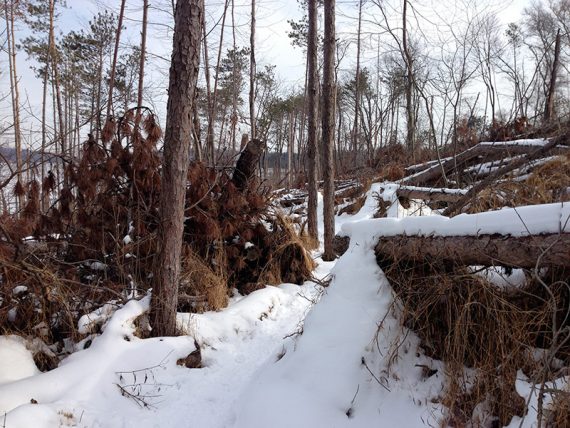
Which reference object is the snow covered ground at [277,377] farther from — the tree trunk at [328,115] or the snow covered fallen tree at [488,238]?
the tree trunk at [328,115]

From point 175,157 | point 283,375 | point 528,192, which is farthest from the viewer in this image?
point 175,157

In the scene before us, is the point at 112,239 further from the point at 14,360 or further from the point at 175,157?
the point at 14,360

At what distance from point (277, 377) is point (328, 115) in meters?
5.28

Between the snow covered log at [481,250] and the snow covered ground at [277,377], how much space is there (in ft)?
0.31

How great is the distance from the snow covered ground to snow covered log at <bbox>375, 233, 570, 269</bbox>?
0.09m

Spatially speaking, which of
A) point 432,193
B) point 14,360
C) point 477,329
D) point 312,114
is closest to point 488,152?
point 432,193

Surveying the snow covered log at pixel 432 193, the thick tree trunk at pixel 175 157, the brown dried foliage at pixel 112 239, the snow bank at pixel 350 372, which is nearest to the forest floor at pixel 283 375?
the snow bank at pixel 350 372

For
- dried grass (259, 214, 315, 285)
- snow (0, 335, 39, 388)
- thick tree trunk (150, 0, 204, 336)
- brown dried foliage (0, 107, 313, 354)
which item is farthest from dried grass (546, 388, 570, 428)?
dried grass (259, 214, 315, 285)

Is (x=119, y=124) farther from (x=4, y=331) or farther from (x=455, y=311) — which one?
(x=455, y=311)

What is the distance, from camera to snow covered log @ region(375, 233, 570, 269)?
1.78 meters

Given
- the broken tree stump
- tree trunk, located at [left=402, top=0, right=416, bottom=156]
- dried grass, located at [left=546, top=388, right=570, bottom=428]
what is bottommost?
dried grass, located at [left=546, top=388, right=570, bottom=428]

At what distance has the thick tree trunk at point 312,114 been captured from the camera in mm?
7480

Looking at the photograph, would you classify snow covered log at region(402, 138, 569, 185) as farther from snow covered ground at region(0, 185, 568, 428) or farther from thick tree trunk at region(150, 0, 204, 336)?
thick tree trunk at region(150, 0, 204, 336)

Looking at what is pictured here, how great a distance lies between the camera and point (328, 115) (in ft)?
22.6
